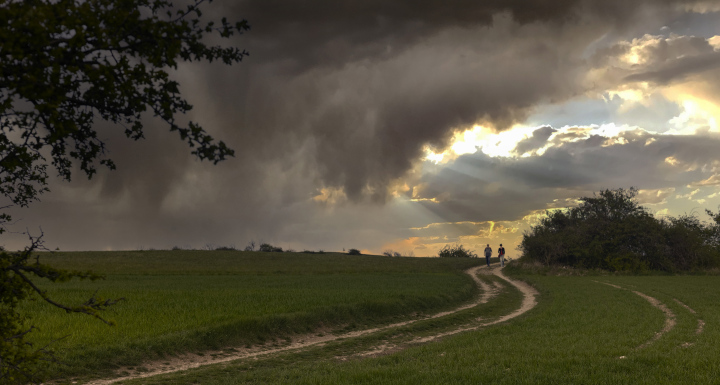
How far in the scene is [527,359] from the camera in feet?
37.5

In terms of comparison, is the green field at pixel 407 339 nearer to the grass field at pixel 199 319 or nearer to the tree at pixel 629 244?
the grass field at pixel 199 319

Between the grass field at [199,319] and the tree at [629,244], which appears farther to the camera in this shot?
the tree at [629,244]

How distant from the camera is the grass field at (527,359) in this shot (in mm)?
9953

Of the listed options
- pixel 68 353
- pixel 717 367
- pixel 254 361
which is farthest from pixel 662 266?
pixel 68 353

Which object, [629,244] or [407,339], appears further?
[629,244]

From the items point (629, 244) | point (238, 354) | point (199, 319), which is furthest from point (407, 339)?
point (629, 244)

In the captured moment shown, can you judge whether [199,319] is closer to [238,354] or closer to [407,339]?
[238,354]

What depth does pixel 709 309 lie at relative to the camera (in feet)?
70.2

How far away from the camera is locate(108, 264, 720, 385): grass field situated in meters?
9.95

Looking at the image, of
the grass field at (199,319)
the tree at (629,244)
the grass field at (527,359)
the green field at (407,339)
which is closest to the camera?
the grass field at (527,359)

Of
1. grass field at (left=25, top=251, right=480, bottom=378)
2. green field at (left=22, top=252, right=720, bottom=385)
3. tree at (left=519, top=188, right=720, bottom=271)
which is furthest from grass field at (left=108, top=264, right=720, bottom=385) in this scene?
tree at (left=519, top=188, right=720, bottom=271)

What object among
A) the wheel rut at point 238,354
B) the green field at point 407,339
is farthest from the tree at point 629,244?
the wheel rut at point 238,354

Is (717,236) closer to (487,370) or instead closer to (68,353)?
(487,370)

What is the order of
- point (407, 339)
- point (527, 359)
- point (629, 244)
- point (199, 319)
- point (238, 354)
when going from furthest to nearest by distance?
point (629, 244) < point (199, 319) < point (407, 339) < point (238, 354) < point (527, 359)
